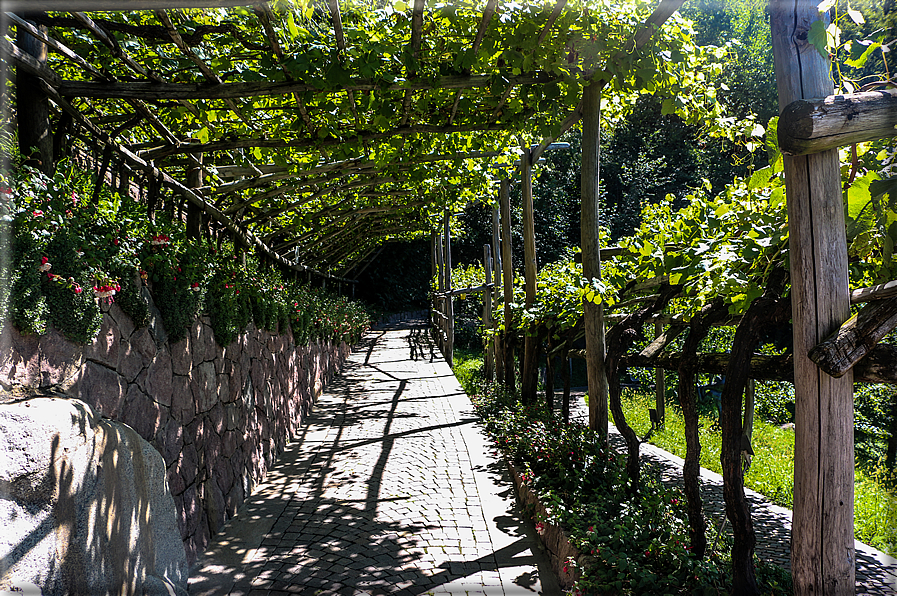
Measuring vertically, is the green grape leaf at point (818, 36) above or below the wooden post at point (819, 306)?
above

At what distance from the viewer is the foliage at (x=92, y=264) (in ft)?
7.12

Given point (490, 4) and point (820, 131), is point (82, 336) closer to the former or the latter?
point (490, 4)

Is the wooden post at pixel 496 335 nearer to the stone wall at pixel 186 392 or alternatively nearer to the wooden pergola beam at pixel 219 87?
the stone wall at pixel 186 392

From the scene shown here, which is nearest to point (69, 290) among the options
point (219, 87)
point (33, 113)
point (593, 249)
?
point (33, 113)

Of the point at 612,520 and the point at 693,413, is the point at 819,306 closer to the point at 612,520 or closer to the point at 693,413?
the point at 693,413

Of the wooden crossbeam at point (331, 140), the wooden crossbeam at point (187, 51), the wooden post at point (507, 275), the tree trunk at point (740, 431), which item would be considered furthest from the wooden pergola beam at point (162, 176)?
the tree trunk at point (740, 431)

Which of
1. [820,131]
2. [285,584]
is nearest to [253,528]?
[285,584]

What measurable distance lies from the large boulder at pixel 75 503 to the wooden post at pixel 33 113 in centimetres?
142

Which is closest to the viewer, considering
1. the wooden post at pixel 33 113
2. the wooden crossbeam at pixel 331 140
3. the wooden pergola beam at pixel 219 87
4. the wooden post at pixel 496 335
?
the wooden post at pixel 33 113

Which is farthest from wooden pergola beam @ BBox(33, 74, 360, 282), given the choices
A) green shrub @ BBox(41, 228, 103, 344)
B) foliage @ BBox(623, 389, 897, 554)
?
foliage @ BBox(623, 389, 897, 554)

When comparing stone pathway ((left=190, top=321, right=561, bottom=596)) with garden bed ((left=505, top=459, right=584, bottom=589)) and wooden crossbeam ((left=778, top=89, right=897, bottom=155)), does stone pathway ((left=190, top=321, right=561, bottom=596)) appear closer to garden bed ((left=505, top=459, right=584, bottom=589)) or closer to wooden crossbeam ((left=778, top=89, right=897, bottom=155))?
garden bed ((left=505, top=459, right=584, bottom=589))

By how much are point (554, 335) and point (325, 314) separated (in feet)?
19.0

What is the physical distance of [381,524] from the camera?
421 centimetres

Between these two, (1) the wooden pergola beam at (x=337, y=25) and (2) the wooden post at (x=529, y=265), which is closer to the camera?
(1) the wooden pergola beam at (x=337, y=25)
